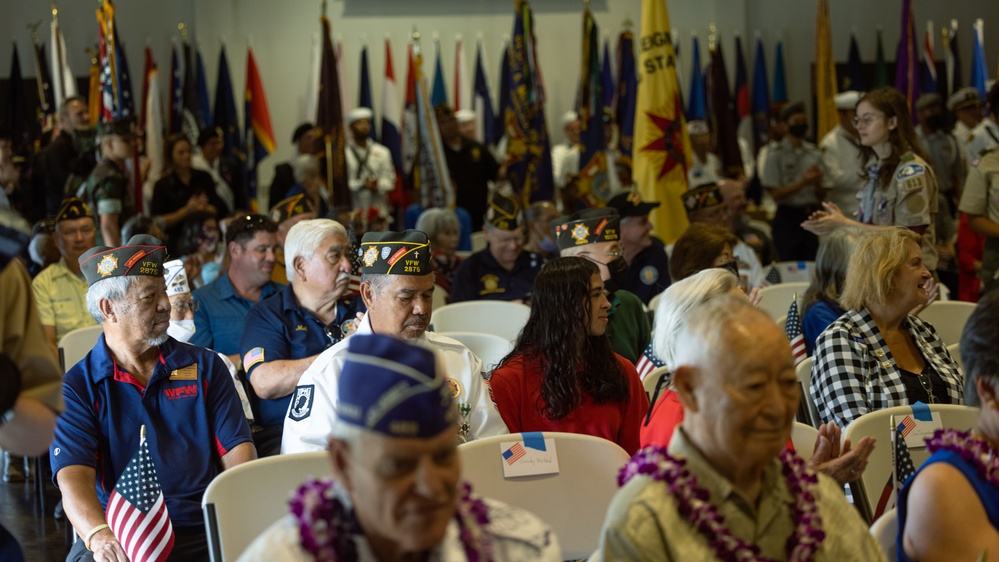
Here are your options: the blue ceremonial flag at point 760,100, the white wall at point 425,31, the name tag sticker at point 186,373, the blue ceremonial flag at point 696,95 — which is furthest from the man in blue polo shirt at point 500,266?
the blue ceremonial flag at point 760,100

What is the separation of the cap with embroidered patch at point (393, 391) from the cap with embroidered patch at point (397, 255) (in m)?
1.78

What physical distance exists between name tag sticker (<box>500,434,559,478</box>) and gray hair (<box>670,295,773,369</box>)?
84cm

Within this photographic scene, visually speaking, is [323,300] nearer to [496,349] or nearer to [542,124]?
[496,349]

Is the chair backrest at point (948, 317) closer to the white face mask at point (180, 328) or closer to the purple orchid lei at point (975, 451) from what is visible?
the purple orchid lei at point (975, 451)

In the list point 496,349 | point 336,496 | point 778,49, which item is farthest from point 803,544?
point 778,49

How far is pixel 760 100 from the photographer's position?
1141cm

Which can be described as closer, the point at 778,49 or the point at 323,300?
the point at 323,300

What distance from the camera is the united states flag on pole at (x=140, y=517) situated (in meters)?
2.67

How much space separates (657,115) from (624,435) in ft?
14.2

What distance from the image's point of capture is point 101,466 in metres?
2.91

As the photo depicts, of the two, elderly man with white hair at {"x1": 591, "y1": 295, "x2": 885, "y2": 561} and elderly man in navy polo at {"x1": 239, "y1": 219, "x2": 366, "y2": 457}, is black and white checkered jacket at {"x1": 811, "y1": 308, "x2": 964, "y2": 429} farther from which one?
elderly man in navy polo at {"x1": 239, "y1": 219, "x2": 366, "y2": 457}

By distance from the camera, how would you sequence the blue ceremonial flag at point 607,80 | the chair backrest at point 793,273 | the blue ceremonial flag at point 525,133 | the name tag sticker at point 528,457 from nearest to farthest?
the name tag sticker at point 528,457
the chair backrest at point 793,273
the blue ceremonial flag at point 525,133
the blue ceremonial flag at point 607,80

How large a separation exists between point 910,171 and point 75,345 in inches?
140

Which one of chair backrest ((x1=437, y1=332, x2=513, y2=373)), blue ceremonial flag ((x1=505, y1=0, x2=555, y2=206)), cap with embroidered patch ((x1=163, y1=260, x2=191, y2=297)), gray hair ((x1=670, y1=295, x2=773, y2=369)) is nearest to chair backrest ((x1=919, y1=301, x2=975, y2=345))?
chair backrest ((x1=437, y1=332, x2=513, y2=373))
